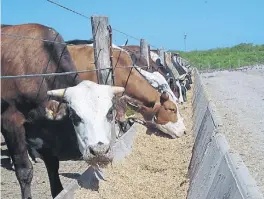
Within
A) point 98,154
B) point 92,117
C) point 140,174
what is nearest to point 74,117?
point 92,117

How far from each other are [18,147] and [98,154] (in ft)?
5.31

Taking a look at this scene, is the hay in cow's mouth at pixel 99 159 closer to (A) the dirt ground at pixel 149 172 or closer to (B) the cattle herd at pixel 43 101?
(B) the cattle herd at pixel 43 101

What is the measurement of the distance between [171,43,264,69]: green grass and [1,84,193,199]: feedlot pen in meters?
56.8

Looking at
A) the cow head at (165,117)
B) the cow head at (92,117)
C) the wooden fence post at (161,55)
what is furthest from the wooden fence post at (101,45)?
the wooden fence post at (161,55)

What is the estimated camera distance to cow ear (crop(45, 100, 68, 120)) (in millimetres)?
4586

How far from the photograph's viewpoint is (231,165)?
3191 millimetres

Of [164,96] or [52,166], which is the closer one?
[52,166]

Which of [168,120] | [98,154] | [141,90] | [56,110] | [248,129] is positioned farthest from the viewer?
[248,129]

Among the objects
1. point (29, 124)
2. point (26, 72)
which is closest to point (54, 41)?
point (26, 72)

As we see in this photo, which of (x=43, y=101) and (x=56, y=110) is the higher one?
(x=56, y=110)

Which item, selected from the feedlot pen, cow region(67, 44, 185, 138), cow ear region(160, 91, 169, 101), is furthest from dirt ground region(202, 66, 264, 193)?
cow ear region(160, 91, 169, 101)

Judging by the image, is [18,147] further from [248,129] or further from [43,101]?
[248,129]

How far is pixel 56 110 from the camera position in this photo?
466cm

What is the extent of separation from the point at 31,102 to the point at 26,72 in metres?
0.37
